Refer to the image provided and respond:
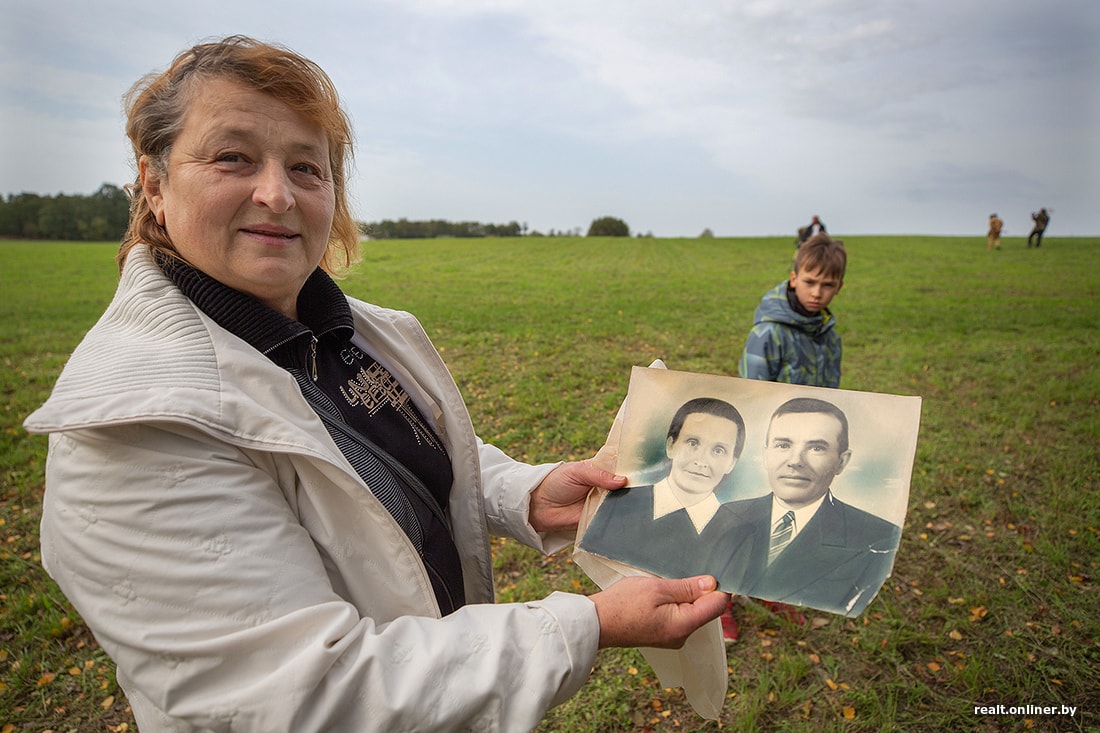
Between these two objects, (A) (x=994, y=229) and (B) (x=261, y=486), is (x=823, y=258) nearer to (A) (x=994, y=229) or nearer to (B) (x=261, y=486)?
(B) (x=261, y=486)

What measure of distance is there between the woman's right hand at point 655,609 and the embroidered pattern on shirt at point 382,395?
0.72 m

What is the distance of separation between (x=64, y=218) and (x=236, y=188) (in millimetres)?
74830

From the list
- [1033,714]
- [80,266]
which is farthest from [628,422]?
[80,266]

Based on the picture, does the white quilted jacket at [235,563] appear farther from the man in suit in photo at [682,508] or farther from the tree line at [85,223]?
the tree line at [85,223]

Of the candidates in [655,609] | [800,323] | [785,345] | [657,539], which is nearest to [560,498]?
[657,539]

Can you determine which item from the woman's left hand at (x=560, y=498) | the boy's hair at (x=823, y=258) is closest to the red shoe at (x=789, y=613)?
the boy's hair at (x=823, y=258)

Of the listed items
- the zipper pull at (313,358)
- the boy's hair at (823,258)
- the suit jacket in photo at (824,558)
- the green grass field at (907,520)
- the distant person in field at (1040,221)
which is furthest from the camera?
the distant person in field at (1040,221)

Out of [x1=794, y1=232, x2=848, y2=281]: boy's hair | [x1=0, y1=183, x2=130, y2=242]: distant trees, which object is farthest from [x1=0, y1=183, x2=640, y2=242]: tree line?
[x1=794, y1=232, x2=848, y2=281]: boy's hair

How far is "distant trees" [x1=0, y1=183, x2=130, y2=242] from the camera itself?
58188 millimetres

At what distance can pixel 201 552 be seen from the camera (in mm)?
1074

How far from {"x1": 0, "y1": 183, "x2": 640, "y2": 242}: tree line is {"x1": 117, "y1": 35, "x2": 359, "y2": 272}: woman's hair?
5499 cm

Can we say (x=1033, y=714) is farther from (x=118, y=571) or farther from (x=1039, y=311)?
(x=1039, y=311)

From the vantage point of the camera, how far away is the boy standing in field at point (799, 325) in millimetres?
3979

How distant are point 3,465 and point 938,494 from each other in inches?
332
